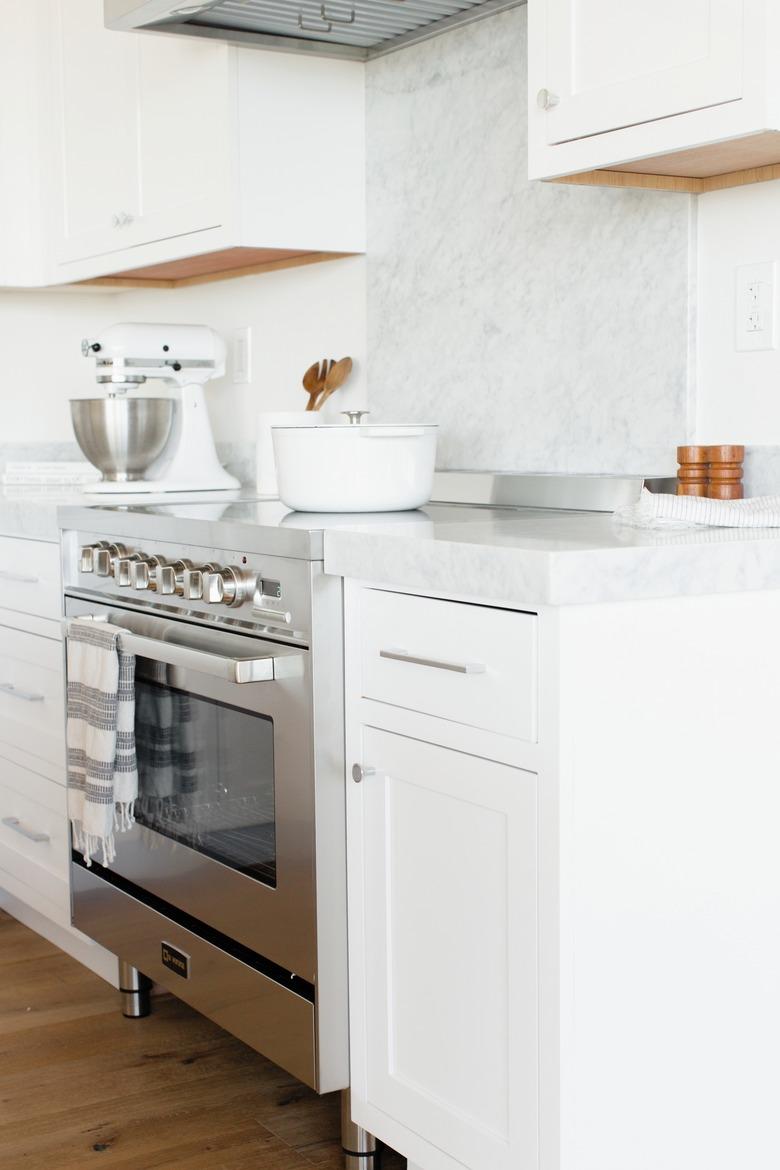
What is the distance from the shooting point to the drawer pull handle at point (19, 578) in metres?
2.71

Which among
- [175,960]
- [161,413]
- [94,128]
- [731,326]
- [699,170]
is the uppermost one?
[94,128]

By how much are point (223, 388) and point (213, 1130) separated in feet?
6.05

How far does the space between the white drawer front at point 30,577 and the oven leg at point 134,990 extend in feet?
2.21

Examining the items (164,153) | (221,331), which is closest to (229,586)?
(164,153)

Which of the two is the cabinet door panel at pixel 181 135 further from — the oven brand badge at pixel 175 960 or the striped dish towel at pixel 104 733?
the oven brand badge at pixel 175 960

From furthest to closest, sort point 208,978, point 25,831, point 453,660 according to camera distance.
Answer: point 25,831
point 208,978
point 453,660

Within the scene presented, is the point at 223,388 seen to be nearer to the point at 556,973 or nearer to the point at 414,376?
the point at 414,376

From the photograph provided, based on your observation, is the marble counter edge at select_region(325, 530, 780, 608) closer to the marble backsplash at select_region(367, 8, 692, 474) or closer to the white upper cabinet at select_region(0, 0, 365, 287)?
the marble backsplash at select_region(367, 8, 692, 474)

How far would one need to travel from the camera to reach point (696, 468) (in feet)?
6.50

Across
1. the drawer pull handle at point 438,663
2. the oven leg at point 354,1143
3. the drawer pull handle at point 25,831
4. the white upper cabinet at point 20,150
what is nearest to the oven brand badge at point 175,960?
the oven leg at point 354,1143

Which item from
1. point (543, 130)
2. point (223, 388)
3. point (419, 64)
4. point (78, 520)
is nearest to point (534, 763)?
point (543, 130)

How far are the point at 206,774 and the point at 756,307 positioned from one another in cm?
110

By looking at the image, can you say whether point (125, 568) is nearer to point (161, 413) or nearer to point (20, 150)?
point (161, 413)

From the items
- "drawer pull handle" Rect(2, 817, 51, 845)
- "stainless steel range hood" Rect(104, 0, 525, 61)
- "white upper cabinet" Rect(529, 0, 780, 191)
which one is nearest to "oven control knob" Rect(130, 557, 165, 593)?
"drawer pull handle" Rect(2, 817, 51, 845)
